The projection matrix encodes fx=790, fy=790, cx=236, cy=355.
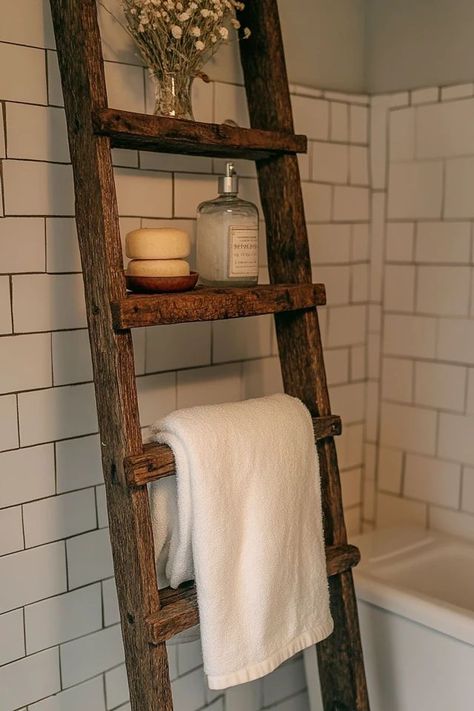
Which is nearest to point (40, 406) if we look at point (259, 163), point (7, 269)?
point (7, 269)

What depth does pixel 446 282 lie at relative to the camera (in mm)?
1518

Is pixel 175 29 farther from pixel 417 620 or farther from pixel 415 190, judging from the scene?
pixel 417 620

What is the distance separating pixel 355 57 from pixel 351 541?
3.14ft

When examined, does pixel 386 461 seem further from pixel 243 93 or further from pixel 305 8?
pixel 305 8

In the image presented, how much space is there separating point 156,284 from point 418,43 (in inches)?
33.1

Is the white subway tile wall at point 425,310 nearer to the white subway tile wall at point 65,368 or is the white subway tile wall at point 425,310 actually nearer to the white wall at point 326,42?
the white wall at point 326,42

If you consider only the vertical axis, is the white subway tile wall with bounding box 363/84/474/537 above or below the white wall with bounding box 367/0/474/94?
below

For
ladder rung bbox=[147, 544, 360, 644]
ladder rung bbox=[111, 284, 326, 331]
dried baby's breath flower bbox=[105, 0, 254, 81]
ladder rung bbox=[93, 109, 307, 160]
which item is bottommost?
ladder rung bbox=[147, 544, 360, 644]

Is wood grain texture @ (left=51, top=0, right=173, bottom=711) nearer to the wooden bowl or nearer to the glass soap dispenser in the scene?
the wooden bowl

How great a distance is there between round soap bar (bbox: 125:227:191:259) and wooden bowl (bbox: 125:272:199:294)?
0.10 ft

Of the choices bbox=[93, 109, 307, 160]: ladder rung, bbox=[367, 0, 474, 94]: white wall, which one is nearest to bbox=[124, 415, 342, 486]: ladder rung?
bbox=[93, 109, 307, 160]: ladder rung

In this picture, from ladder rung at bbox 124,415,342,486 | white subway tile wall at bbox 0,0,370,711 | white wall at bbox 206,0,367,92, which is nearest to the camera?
ladder rung at bbox 124,415,342,486

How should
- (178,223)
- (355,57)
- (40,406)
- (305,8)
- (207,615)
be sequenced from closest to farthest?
1. (207,615)
2. (40,406)
3. (178,223)
4. (305,8)
5. (355,57)

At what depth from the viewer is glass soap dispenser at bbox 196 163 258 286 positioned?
1.11 m
